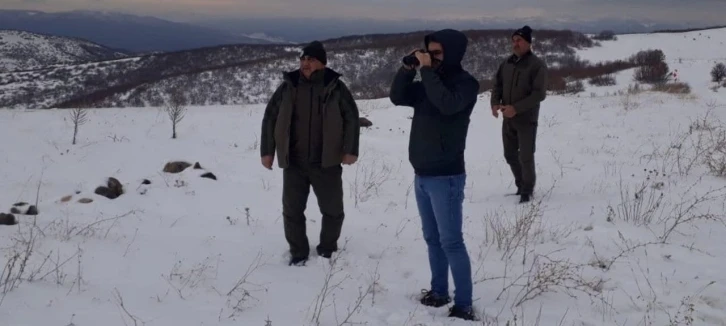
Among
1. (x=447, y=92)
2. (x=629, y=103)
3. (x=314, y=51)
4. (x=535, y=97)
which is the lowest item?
(x=629, y=103)

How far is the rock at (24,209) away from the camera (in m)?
5.52

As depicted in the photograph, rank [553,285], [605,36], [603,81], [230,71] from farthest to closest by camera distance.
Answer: [230,71] < [605,36] < [603,81] < [553,285]

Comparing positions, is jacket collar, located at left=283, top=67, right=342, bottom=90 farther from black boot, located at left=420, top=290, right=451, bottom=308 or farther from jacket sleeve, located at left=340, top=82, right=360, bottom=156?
black boot, located at left=420, top=290, right=451, bottom=308

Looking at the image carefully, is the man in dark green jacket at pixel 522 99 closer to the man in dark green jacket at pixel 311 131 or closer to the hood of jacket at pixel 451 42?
the man in dark green jacket at pixel 311 131

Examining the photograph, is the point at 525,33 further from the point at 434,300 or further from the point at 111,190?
the point at 111,190

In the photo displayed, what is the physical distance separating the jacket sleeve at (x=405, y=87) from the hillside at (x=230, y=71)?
1278 inches

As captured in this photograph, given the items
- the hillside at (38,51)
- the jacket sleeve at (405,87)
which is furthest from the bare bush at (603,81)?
the hillside at (38,51)

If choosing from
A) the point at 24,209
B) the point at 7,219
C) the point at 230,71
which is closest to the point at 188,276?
the point at 7,219

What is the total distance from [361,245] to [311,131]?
54.7 inches

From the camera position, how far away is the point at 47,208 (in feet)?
19.0

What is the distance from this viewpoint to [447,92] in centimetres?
304

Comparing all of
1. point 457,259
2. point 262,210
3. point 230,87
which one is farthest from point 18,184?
point 230,87

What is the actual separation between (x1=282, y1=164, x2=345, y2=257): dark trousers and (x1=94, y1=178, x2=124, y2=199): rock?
3279mm

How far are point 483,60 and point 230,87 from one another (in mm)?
33349
